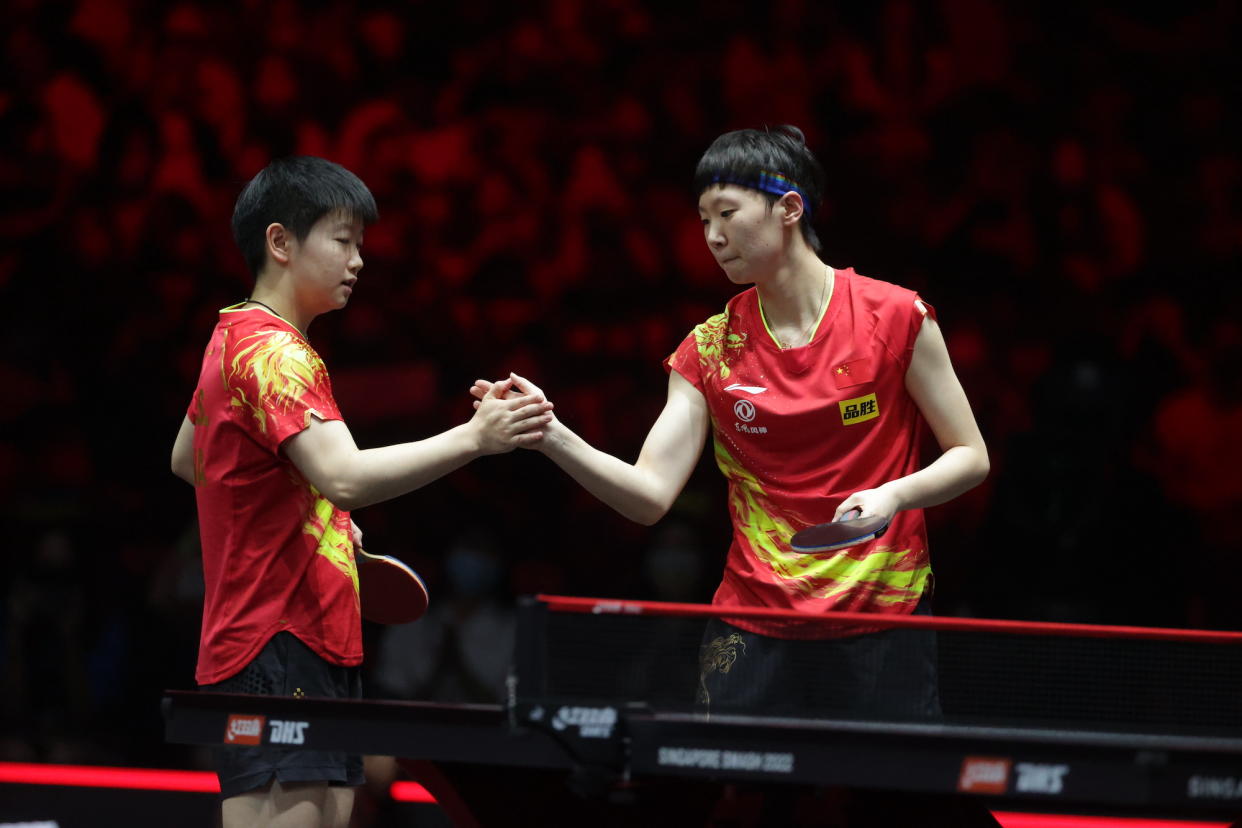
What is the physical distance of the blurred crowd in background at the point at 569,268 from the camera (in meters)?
5.12

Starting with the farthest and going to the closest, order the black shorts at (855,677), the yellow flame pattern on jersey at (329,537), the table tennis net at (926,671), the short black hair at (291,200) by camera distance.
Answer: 1. the short black hair at (291,200)
2. the yellow flame pattern on jersey at (329,537)
3. the black shorts at (855,677)
4. the table tennis net at (926,671)

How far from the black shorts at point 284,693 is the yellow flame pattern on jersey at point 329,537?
0.16 meters

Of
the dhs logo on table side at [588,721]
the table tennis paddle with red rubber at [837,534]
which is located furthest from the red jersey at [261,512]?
the table tennis paddle with red rubber at [837,534]

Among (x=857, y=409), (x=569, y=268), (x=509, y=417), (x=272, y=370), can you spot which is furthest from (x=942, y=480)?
(x=569, y=268)

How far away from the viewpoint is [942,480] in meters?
2.45

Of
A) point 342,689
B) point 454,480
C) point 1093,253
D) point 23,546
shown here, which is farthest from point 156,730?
point 1093,253

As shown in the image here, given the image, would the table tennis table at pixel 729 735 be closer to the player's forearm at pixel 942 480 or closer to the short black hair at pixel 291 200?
the player's forearm at pixel 942 480

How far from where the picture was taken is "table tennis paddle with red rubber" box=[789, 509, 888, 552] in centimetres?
218

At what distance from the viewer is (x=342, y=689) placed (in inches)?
94.9

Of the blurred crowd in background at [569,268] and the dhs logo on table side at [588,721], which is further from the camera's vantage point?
the blurred crowd in background at [569,268]

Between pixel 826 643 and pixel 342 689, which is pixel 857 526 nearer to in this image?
pixel 826 643

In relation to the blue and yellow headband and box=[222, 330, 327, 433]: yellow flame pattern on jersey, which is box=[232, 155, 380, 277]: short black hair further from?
the blue and yellow headband

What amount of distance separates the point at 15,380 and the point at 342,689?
3888 mm

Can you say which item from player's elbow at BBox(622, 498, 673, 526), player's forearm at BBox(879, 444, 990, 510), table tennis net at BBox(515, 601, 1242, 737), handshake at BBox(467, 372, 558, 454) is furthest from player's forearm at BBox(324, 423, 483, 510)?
player's forearm at BBox(879, 444, 990, 510)
